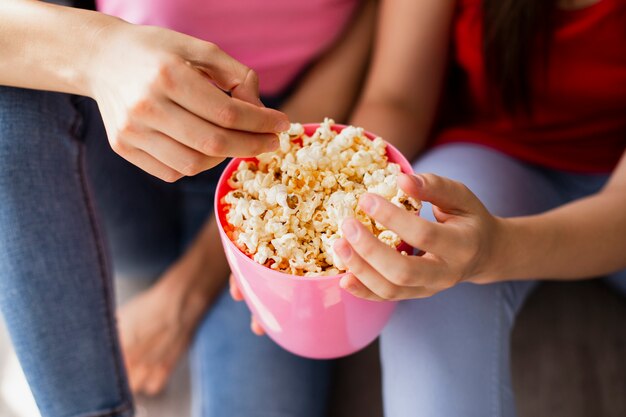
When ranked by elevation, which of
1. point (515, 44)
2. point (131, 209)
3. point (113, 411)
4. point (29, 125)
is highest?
point (515, 44)

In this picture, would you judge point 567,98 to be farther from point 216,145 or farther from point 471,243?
point 216,145

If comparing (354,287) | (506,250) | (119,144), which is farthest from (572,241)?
(119,144)

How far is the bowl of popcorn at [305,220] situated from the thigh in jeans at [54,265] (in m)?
0.28

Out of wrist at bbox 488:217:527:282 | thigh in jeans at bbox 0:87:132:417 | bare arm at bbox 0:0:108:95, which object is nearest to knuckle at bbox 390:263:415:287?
wrist at bbox 488:217:527:282

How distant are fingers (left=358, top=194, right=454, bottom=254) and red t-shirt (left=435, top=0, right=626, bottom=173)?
1.66 ft

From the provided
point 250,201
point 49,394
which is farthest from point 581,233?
point 49,394

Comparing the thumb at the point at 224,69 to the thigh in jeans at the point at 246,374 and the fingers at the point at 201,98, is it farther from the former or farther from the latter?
the thigh in jeans at the point at 246,374

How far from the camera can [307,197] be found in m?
0.63

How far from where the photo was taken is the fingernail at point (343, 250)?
0.54 metres

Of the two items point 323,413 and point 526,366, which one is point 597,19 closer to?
point 526,366

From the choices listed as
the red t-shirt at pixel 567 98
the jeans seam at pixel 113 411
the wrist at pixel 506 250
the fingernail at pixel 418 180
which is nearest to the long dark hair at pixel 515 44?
the red t-shirt at pixel 567 98

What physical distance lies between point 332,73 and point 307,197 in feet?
1.54

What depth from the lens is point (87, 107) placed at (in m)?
0.84

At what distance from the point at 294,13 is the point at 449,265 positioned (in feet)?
1.75
